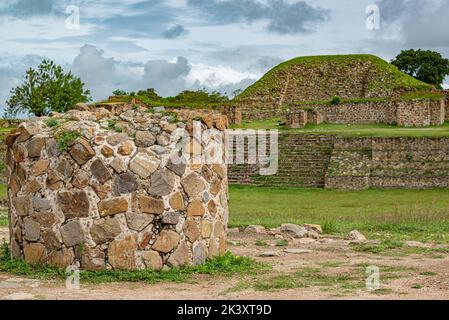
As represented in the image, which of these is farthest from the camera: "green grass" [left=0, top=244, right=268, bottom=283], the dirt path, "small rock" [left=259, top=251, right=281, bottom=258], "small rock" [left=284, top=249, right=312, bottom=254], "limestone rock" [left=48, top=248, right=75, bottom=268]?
"small rock" [left=284, top=249, right=312, bottom=254]

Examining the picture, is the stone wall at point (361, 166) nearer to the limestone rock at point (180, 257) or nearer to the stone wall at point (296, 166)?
the stone wall at point (296, 166)

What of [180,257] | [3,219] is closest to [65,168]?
[180,257]

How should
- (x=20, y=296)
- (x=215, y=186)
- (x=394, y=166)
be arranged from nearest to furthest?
(x=20, y=296), (x=215, y=186), (x=394, y=166)

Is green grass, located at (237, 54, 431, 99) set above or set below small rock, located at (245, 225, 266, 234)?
above

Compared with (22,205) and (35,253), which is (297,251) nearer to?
(35,253)

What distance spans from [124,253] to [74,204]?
84cm

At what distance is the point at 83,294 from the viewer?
25.4ft

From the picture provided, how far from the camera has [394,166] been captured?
2583 cm

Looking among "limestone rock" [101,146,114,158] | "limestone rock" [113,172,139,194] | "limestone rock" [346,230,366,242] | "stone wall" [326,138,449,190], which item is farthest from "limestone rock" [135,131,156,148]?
"stone wall" [326,138,449,190]

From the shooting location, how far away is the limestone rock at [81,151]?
8.86m

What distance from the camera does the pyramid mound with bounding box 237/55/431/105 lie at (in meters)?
43.8

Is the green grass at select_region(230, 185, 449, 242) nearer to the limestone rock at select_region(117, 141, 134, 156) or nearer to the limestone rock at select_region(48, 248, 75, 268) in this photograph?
the limestone rock at select_region(117, 141, 134, 156)

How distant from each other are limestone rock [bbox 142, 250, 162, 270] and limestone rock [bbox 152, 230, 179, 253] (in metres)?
0.07

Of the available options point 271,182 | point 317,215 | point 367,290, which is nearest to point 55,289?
point 367,290
